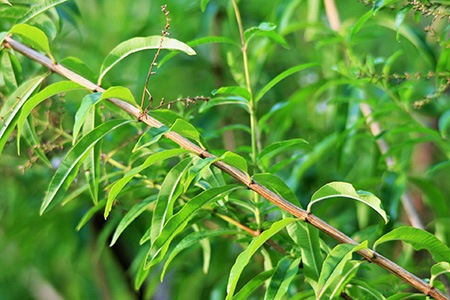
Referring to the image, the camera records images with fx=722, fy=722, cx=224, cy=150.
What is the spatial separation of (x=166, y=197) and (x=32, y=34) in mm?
230

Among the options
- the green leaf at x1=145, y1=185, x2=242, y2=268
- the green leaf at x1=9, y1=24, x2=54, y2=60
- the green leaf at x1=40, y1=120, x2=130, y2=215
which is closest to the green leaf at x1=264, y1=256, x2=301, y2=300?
the green leaf at x1=145, y1=185, x2=242, y2=268

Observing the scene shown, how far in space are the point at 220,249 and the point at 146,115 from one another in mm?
897

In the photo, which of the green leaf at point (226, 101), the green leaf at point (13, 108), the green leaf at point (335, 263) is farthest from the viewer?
the green leaf at point (226, 101)

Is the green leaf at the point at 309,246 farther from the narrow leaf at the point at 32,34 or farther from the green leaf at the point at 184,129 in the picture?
the narrow leaf at the point at 32,34

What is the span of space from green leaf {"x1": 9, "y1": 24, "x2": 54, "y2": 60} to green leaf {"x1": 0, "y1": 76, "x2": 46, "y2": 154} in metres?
0.04

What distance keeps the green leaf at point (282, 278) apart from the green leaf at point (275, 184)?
0.25 feet

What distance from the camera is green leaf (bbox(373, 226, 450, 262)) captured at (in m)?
0.74

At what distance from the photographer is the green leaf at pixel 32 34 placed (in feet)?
2.52

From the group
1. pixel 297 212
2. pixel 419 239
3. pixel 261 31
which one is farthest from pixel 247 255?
pixel 261 31

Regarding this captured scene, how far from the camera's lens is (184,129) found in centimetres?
74

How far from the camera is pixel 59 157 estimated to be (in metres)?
1.36

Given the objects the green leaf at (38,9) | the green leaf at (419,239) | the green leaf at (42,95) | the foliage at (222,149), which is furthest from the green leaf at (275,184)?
the green leaf at (38,9)

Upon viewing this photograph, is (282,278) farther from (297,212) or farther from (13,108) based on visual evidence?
(13,108)

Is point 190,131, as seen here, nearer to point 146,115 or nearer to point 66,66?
point 146,115
